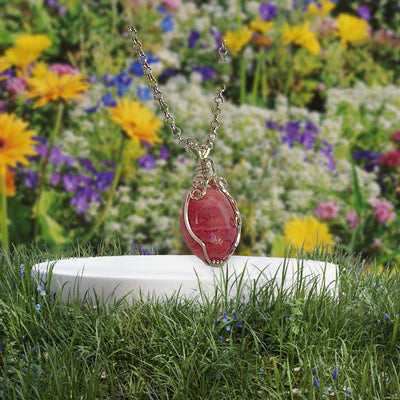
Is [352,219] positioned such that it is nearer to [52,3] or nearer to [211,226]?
[211,226]

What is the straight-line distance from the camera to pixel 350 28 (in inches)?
190

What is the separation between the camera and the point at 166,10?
15.8 ft

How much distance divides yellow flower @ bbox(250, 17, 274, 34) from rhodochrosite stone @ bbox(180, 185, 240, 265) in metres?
2.62

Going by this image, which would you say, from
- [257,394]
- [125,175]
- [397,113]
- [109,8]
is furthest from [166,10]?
[257,394]

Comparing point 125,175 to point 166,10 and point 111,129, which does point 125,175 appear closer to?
point 111,129

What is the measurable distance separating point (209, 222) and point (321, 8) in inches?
126

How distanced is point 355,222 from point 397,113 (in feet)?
2.63

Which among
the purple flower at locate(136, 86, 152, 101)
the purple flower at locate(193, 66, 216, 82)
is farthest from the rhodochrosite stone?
the purple flower at locate(193, 66, 216, 82)

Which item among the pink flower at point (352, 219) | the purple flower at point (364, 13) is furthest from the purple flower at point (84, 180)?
→ the purple flower at point (364, 13)

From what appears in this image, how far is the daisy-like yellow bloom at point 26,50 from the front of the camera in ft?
13.5

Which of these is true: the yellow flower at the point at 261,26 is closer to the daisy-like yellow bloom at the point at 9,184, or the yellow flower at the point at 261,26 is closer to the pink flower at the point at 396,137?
the pink flower at the point at 396,137

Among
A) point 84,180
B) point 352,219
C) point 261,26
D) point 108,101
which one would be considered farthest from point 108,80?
point 352,219

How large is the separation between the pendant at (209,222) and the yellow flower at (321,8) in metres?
3.02

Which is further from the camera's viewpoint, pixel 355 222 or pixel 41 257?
pixel 355 222
